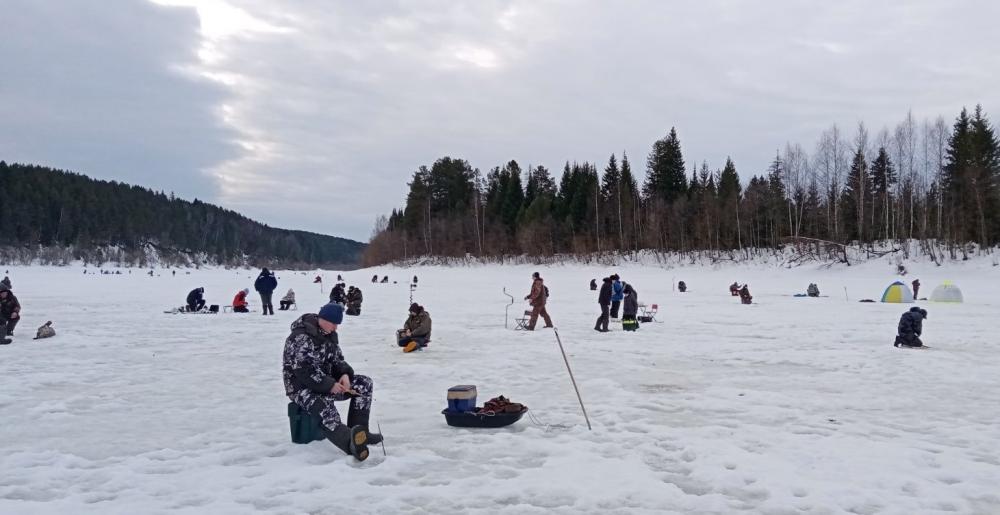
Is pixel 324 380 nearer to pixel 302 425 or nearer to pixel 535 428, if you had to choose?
pixel 302 425

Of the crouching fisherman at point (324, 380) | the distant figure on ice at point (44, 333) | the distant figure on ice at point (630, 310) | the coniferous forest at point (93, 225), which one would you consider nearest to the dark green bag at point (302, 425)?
the crouching fisherman at point (324, 380)

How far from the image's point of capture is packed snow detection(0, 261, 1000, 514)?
5.30m

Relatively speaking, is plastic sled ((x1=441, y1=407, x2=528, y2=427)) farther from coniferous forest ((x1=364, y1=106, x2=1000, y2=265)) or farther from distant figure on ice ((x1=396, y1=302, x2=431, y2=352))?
coniferous forest ((x1=364, y1=106, x2=1000, y2=265))

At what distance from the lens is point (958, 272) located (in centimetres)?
3962

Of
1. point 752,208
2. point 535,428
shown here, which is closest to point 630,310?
point 535,428

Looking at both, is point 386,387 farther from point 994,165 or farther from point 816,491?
point 994,165

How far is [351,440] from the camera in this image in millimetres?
6258

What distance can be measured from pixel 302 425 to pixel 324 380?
0.70 meters

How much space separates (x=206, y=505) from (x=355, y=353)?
8986mm

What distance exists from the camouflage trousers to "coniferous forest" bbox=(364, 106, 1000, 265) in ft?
154

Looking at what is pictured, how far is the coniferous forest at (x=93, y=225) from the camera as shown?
118625 mm

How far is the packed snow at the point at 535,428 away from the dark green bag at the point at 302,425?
0.50 feet

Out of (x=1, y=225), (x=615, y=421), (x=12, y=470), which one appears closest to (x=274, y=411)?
(x=12, y=470)

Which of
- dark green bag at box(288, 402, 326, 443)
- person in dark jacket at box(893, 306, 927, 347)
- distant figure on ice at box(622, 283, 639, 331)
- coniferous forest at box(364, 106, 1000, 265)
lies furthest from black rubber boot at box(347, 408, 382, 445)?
coniferous forest at box(364, 106, 1000, 265)
